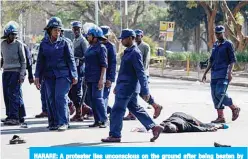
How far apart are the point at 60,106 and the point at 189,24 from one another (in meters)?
46.3

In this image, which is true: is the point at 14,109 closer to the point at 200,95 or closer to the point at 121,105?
the point at 121,105

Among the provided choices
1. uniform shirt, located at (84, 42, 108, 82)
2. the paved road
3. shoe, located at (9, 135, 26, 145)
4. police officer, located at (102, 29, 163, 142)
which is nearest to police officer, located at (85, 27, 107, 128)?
uniform shirt, located at (84, 42, 108, 82)

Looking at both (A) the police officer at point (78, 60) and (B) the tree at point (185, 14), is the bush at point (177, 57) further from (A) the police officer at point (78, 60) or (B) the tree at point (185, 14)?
(A) the police officer at point (78, 60)

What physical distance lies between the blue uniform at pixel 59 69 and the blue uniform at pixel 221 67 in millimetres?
3017

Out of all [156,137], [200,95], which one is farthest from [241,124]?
[200,95]

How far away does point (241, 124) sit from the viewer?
12867mm

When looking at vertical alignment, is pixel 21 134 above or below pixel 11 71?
below

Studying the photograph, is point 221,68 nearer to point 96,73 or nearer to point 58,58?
point 96,73

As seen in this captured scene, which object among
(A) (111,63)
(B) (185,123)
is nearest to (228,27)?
(A) (111,63)

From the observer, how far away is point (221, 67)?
1314cm

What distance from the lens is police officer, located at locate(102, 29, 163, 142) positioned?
1007 cm

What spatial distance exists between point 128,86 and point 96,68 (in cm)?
191

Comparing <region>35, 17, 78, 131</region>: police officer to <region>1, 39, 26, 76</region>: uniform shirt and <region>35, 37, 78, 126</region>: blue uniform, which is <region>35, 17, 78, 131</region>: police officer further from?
<region>1, 39, 26, 76</region>: uniform shirt

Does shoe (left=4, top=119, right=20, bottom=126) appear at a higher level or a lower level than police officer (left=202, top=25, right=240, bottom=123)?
lower
